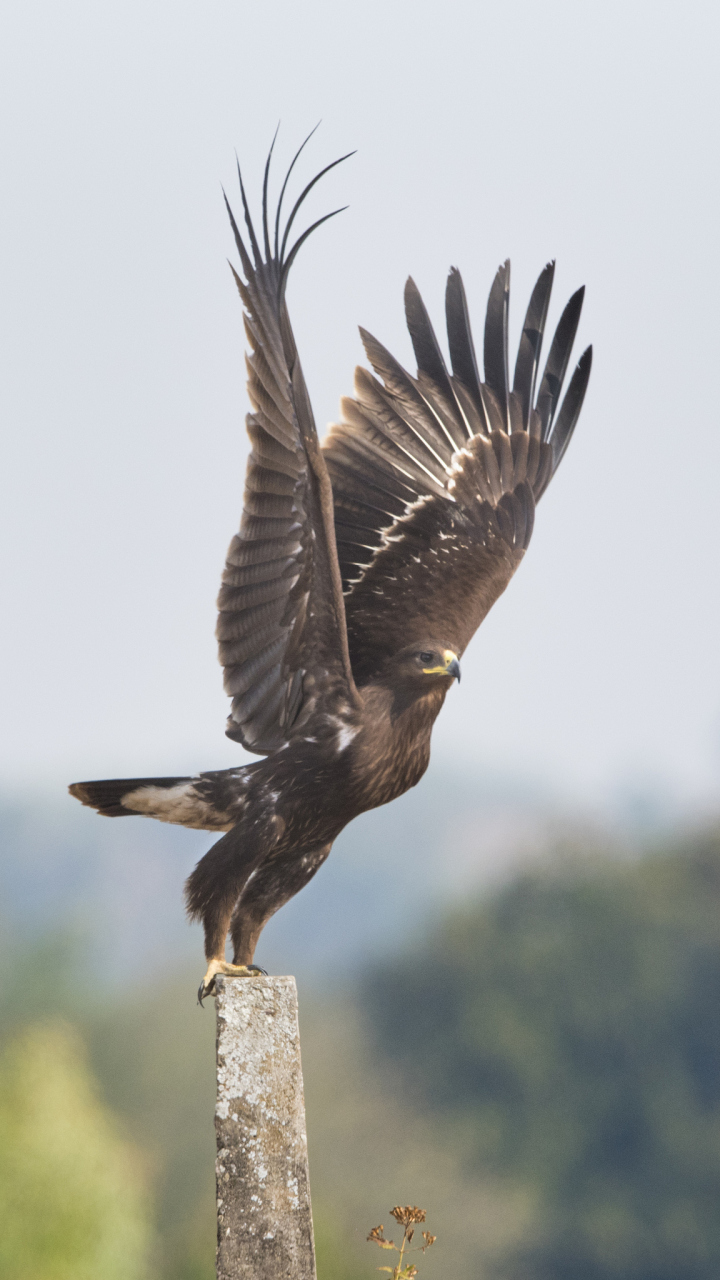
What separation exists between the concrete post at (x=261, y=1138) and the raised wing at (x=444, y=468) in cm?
144

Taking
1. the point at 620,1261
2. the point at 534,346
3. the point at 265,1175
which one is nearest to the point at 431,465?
the point at 534,346

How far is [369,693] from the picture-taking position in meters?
4.75

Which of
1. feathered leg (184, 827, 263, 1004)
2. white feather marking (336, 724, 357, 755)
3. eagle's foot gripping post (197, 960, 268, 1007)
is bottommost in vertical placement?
eagle's foot gripping post (197, 960, 268, 1007)

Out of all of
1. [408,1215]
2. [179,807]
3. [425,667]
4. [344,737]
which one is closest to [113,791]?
[179,807]

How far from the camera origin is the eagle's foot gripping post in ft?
13.8

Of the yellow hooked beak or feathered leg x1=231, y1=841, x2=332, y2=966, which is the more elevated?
the yellow hooked beak

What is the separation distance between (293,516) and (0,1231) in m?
11.3

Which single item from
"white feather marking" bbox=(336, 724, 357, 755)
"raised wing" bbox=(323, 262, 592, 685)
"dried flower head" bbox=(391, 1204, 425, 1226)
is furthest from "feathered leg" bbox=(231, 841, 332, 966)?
"dried flower head" bbox=(391, 1204, 425, 1226)

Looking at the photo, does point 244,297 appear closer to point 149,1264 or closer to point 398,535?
point 398,535

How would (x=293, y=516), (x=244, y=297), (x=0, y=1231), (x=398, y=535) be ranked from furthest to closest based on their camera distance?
(x=0, y=1231), (x=398, y=535), (x=293, y=516), (x=244, y=297)

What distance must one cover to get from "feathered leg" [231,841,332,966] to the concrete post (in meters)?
0.52

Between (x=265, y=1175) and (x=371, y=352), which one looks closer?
(x=265, y=1175)

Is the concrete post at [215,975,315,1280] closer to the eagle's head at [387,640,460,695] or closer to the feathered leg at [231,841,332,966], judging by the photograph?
the feathered leg at [231,841,332,966]

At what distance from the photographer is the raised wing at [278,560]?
4.32m
